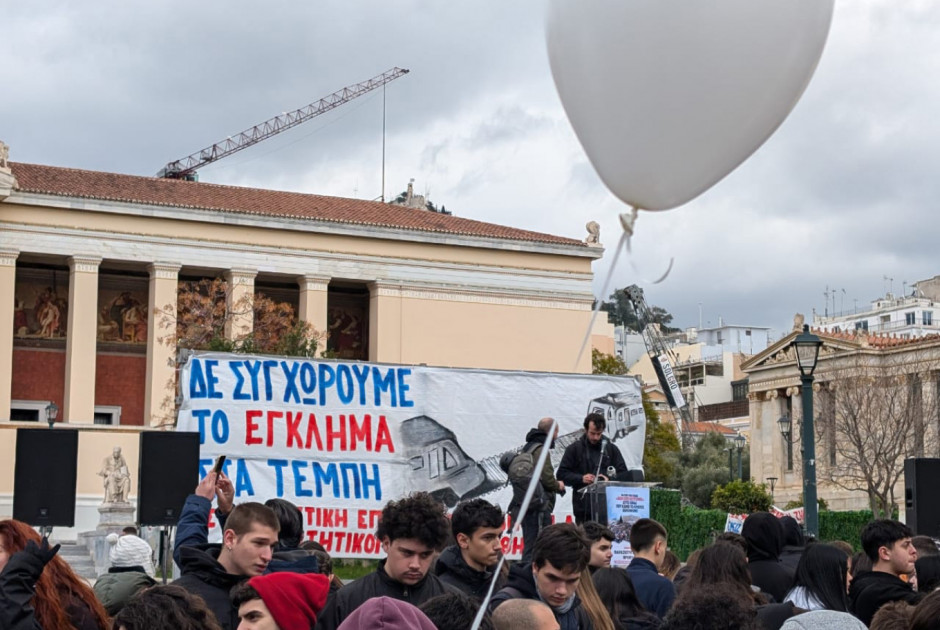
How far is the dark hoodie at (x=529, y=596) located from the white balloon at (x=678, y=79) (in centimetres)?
186

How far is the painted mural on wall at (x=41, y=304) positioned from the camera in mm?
43562

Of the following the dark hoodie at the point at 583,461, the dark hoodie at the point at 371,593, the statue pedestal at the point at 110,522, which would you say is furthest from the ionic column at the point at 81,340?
the dark hoodie at the point at 371,593

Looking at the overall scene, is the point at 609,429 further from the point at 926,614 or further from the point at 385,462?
the point at 926,614

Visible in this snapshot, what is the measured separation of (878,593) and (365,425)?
399 inches

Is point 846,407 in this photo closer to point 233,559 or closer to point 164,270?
point 164,270

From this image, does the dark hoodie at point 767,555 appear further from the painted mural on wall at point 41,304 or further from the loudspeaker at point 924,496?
the painted mural on wall at point 41,304

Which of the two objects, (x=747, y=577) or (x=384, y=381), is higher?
(x=384, y=381)

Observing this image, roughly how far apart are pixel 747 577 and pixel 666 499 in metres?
20.6

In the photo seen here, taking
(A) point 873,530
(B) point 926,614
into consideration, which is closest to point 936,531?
(A) point 873,530

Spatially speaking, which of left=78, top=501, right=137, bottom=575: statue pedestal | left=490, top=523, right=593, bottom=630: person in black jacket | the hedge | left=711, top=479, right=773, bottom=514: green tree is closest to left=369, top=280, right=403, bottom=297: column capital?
left=711, top=479, right=773, bottom=514: green tree

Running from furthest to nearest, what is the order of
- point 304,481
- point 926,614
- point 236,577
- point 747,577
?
point 304,481 → point 747,577 → point 236,577 → point 926,614

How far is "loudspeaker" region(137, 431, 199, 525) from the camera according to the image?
1078 cm

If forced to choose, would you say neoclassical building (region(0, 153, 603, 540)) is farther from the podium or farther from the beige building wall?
the podium

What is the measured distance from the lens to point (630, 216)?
4.47 m
